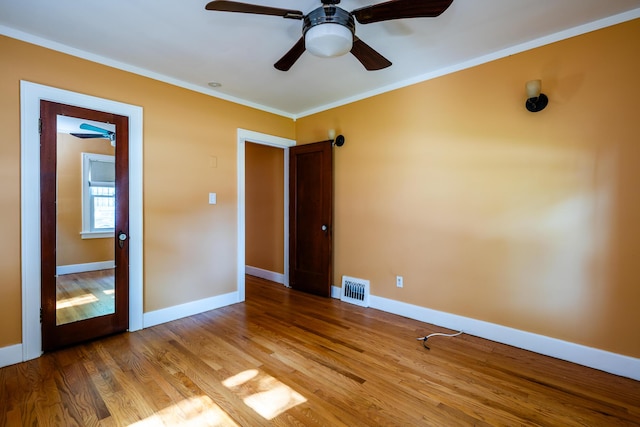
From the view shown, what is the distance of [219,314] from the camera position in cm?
337

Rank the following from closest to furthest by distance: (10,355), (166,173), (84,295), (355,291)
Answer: (10,355), (84,295), (166,173), (355,291)

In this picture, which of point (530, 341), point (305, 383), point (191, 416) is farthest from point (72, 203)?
point (530, 341)

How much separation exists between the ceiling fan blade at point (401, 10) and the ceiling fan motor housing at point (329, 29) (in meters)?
0.09

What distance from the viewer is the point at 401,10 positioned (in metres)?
1.66

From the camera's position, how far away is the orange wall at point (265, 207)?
185 inches

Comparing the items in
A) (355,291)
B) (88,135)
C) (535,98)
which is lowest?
→ (355,291)

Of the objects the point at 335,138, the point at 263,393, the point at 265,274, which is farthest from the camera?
the point at 265,274

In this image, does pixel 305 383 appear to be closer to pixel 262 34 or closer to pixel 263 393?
pixel 263 393

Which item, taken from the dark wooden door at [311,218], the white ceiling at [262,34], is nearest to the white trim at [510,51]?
the white ceiling at [262,34]

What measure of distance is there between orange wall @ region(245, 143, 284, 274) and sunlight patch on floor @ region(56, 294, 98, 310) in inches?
97.1

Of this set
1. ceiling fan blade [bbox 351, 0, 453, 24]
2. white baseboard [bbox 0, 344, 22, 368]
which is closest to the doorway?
white baseboard [bbox 0, 344, 22, 368]

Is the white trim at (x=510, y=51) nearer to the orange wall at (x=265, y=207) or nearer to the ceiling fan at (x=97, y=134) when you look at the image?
the orange wall at (x=265, y=207)

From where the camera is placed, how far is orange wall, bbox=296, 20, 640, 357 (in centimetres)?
219

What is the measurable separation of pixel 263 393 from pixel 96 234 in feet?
7.02
